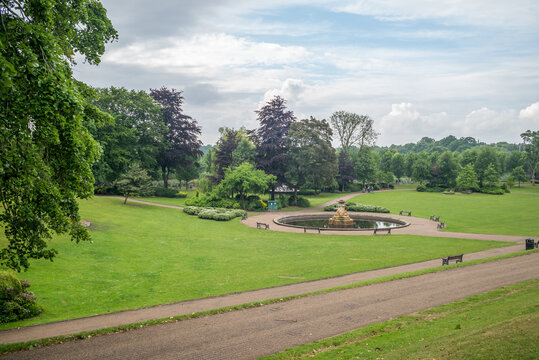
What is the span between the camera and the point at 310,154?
49906mm

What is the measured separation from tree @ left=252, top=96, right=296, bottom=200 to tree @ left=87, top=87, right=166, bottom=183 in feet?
49.8

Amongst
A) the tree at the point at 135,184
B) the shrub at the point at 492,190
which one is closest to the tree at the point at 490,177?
the shrub at the point at 492,190

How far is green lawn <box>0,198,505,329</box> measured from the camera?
573 inches

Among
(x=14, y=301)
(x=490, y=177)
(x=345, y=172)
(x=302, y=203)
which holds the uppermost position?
(x=345, y=172)

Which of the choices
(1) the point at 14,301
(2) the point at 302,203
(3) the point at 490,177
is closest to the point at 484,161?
(3) the point at 490,177

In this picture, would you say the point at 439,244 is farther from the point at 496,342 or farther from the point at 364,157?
the point at 364,157

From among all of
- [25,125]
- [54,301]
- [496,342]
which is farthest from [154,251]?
[496,342]

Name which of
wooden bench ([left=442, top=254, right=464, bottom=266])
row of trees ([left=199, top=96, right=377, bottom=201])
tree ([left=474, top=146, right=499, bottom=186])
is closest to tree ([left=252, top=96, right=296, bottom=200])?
row of trees ([left=199, top=96, right=377, bottom=201])

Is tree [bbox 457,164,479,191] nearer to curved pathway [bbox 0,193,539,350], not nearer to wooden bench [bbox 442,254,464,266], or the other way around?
curved pathway [bbox 0,193,539,350]

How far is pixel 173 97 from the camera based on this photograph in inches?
2406

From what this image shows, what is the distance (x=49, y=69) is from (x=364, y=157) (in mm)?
80952

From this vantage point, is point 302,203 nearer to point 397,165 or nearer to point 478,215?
point 478,215

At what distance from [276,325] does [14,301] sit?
29.5 feet

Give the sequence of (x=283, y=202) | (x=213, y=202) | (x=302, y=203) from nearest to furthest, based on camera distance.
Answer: (x=213, y=202) < (x=283, y=202) < (x=302, y=203)
